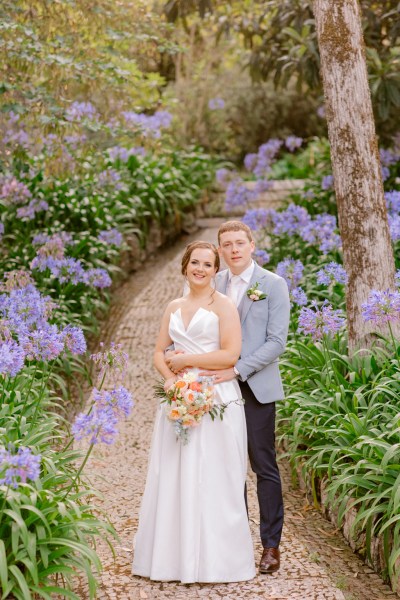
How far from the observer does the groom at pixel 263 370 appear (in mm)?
3871

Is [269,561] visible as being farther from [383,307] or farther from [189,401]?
[383,307]

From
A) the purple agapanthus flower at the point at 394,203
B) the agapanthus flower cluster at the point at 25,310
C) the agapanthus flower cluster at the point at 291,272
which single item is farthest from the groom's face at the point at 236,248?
the purple agapanthus flower at the point at 394,203

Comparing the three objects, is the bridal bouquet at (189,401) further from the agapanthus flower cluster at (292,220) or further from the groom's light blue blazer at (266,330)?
the agapanthus flower cluster at (292,220)

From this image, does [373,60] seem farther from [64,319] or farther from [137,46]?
[64,319]

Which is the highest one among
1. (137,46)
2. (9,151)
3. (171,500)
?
(137,46)

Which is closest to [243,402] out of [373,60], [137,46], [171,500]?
[171,500]

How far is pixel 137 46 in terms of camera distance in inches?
283

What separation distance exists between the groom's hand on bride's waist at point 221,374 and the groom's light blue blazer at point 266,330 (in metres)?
0.09

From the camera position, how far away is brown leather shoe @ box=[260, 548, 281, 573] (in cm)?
389

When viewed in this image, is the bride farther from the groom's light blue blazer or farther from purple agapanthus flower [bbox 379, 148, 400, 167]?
purple agapanthus flower [bbox 379, 148, 400, 167]

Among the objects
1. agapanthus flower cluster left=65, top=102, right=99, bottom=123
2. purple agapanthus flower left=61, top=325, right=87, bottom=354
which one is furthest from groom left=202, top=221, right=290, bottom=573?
agapanthus flower cluster left=65, top=102, right=99, bottom=123

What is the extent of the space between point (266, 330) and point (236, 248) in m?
0.40

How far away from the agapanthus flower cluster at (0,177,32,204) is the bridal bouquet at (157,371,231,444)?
4.73 m

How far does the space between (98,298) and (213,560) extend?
4.47 m
